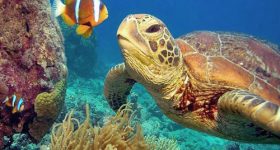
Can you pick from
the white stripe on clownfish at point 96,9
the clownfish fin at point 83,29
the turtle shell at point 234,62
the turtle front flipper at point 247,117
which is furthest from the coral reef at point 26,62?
the turtle front flipper at point 247,117

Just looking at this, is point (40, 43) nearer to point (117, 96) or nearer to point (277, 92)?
point (117, 96)

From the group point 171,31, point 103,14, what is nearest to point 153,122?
point 103,14

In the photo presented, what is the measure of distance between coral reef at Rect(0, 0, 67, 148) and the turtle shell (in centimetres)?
167

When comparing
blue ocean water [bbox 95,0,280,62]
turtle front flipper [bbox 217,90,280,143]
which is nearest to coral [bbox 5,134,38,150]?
turtle front flipper [bbox 217,90,280,143]

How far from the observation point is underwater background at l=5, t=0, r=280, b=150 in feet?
26.4

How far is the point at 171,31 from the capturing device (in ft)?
250

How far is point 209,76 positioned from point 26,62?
7.08ft

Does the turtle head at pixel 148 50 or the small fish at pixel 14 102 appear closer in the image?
the turtle head at pixel 148 50

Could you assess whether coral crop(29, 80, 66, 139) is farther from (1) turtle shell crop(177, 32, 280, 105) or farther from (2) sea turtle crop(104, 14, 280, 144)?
(1) turtle shell crop(177, 32, 280, 105)

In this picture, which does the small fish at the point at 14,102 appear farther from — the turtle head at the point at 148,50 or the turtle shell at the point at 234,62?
the turtle shell at the point at 234,62

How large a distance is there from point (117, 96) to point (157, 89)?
53.2 inches

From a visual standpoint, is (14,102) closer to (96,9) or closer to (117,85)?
(96,9)

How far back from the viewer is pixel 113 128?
2961 mm

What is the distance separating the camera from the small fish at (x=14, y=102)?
3160 mm
